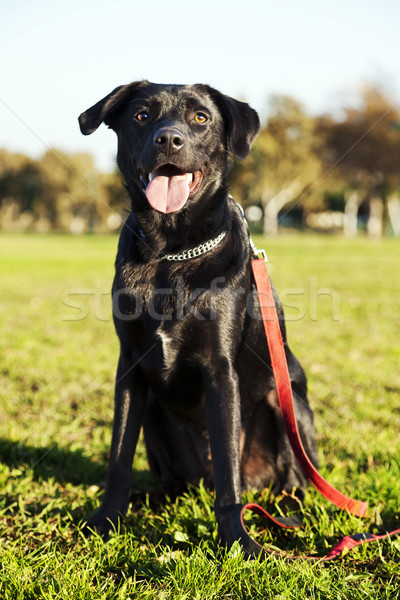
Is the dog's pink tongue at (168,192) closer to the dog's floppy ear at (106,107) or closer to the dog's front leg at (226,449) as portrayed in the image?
the dog's floppy ear at (106,107)

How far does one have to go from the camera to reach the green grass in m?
2.07

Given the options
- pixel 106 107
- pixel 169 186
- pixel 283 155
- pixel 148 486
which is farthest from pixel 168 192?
pixel 283 155

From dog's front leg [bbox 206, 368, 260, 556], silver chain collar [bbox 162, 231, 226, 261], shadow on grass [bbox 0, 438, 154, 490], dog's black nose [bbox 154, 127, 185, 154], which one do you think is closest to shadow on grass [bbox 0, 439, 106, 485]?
shadow on grass [bbox 0, 438, 154, 490]

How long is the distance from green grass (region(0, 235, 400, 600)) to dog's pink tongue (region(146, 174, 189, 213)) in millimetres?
1492

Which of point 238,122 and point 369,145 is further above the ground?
point 369,145

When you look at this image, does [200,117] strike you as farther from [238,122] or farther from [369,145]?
[369,145]

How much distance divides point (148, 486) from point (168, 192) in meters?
1.73

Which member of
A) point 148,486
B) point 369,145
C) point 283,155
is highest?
point 369,145

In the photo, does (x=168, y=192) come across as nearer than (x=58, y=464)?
Yes

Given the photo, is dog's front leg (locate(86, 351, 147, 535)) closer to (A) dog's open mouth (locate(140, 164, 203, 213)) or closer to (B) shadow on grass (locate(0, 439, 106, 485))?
(B) shadow on grass (locate(0, 439, 106, 485))

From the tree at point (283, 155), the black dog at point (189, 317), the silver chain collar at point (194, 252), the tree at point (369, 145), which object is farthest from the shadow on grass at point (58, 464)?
the tree at point (369, 145)

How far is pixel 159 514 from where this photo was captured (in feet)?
9.21

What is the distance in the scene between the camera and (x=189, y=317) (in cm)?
245

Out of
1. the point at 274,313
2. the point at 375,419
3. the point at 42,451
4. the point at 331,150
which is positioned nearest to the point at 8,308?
the point at 42,451
